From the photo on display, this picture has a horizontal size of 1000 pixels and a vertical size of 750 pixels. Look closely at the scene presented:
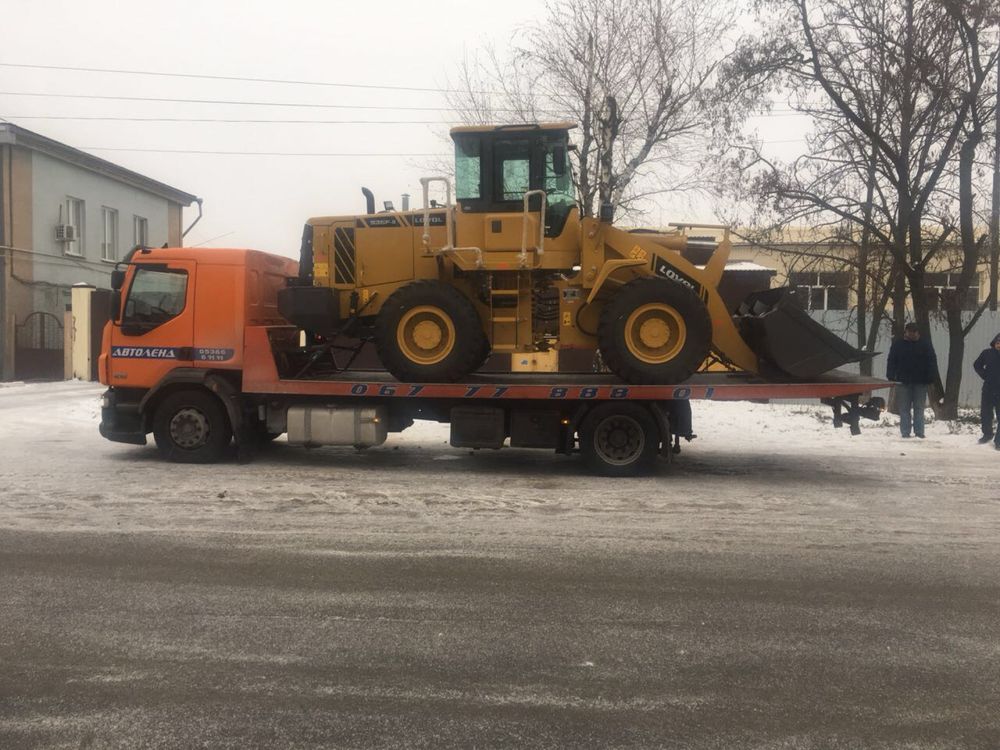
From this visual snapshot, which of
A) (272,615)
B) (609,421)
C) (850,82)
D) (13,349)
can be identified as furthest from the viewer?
(13,349)

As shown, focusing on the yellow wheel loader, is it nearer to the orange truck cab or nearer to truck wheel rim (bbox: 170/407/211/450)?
the orange truck cab

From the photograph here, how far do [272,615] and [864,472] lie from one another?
306 inches

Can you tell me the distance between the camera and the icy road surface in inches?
153

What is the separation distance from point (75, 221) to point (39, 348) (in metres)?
4.81

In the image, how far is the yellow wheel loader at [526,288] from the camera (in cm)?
1012

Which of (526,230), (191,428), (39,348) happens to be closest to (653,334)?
(526,230)

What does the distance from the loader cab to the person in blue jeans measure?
6.26 m

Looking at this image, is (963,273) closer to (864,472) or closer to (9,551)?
(864,472)

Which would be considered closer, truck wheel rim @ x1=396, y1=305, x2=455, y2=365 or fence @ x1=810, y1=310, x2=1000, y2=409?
truck wheel rim @ x1=396, y1=305, x2=455, y2=365

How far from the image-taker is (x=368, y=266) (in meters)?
11.0

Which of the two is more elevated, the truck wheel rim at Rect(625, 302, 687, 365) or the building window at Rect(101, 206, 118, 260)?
the building window at Rect(101, 206, 118, 260)

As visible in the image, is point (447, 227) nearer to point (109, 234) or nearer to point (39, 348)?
point (39, 348)

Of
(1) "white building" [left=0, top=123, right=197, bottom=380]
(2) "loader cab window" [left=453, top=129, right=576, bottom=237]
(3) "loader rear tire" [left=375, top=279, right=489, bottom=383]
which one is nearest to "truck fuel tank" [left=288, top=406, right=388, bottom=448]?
(3) "loader rear tire" [left=375, top=279, right=489, bottom=383]

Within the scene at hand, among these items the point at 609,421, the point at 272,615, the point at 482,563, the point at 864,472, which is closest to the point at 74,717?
the point at 272,615
